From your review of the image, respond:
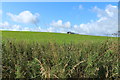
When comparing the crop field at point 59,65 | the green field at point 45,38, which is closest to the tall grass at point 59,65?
the crop field at point 59,65

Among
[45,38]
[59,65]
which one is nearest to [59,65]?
[59,65]

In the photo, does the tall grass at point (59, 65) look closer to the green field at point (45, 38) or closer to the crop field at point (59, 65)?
the crop field at point (59, 65)

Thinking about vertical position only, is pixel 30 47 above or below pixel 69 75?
above

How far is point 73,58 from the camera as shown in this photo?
374cm

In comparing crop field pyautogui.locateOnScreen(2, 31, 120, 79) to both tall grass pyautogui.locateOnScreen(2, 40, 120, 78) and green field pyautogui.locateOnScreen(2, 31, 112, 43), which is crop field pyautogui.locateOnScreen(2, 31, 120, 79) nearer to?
tall grass pyautogui.locateOnScreen(2, 40, 120, 78)

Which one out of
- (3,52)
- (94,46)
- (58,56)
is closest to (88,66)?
(58,56)

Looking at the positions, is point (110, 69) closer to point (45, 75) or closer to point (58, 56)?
point (58, 56)

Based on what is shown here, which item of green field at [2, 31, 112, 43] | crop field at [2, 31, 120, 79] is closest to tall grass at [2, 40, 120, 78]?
crop field at [2, 31, 120, 79]

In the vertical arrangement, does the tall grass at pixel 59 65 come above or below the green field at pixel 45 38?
below

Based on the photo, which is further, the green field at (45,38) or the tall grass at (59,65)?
the green field at (45,38)

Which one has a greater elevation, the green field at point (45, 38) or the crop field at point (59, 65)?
the green field at point (45, 38)

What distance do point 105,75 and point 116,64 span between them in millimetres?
348

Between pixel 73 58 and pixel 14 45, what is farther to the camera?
pixel 14 45

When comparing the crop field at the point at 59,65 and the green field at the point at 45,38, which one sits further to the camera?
the green field at the point at 45,38
